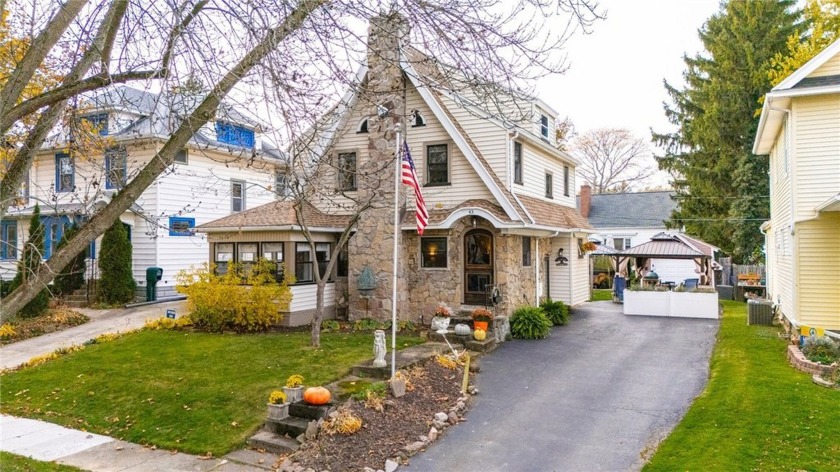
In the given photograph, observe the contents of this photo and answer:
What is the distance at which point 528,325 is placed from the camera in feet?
43.6

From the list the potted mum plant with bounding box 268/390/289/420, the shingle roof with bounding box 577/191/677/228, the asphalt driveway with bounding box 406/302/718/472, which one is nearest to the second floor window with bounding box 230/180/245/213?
the asphalt driveway with bounding box 406/302/718/472

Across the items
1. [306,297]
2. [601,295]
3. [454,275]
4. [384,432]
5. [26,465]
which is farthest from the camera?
[601,295]

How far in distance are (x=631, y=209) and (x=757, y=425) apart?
3217 cm

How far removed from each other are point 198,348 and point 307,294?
3.80 meters

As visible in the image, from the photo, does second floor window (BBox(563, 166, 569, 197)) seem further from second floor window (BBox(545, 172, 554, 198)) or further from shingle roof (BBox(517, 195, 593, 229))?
second floor window (BBox(545, 172, 554, 198))

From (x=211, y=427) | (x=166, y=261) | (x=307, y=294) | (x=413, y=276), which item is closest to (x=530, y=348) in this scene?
(x=413, y=276)

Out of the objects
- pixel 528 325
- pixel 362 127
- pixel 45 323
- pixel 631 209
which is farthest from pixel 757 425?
pixel 631 209

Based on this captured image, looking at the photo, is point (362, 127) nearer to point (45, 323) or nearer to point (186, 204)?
point (186, 204)

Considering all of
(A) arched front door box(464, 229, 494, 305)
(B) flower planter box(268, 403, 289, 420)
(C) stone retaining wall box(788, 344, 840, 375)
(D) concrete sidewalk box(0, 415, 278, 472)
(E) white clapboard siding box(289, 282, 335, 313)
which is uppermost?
(A) arched front door box(464, 229, 494, 305)

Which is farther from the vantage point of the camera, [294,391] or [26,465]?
[294,391]

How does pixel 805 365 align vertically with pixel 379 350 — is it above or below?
below

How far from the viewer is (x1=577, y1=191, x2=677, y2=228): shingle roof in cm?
3569

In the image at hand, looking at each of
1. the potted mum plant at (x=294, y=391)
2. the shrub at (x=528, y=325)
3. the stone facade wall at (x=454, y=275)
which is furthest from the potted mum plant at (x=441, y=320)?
the potted mum plant at (x=294, y=391)

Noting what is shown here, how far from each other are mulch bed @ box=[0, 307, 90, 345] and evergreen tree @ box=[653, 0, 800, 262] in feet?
90.6
